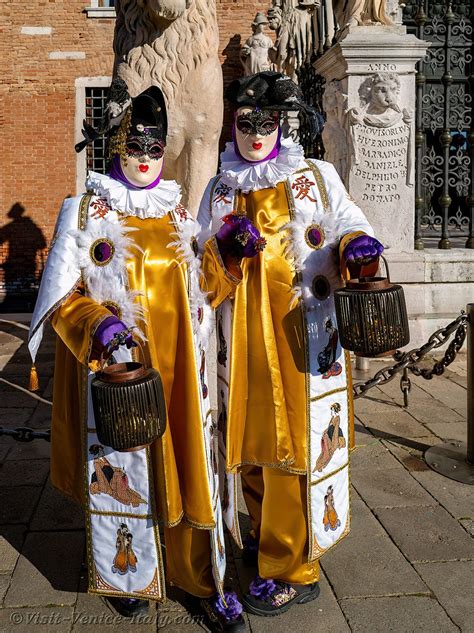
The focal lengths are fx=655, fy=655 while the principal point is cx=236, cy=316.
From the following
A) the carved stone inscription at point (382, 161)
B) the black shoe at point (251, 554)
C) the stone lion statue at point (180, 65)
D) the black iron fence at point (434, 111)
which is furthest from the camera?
the black iron fence at point (434, 111)

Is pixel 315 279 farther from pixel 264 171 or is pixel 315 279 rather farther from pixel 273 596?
pixel 273 596

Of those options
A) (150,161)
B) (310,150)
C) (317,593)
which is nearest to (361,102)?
(310,150)

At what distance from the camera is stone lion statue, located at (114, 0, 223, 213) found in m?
4.50

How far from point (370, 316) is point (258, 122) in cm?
85

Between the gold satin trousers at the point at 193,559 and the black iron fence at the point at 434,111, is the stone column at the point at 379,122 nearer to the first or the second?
the black iron fence at the point at 434,111

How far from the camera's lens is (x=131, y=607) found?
2.53m

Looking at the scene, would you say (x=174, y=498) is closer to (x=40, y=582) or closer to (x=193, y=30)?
(x=40, y=582)

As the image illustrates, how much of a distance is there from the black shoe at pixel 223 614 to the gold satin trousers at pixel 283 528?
0.18 metres

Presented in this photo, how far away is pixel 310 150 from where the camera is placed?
7020 mm

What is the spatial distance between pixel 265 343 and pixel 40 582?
1408 millimetres

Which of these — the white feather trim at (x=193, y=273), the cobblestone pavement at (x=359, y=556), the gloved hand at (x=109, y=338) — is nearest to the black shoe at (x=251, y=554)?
the cobblestone pavement at (x=359, y=556)

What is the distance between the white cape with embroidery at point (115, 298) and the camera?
2.36 meters

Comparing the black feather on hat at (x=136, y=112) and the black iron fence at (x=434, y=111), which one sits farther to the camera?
the black iron fence at (x=434, y=111)

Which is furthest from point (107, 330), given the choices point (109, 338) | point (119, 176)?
point (119, 176)
